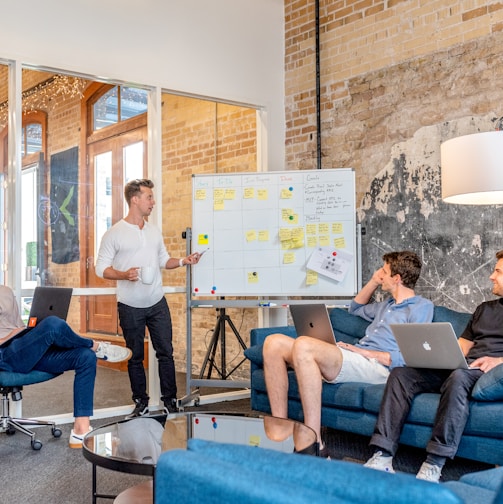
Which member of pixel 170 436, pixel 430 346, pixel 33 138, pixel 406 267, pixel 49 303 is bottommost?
pixel 170 436

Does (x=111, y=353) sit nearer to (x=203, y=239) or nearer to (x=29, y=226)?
(x=29, y=226)

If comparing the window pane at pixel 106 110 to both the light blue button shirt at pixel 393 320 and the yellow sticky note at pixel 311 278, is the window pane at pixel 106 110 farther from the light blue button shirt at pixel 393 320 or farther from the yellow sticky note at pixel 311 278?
the light blue button shirt at pixel 393 320

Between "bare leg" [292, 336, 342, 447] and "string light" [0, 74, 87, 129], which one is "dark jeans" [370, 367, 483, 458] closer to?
"bare leg" [292, 336, 342, 447]

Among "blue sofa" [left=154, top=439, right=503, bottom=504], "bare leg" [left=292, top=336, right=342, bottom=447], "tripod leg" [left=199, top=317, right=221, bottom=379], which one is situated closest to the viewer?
"blue sofa" [left=154, top=439, right=503, bottom=504]

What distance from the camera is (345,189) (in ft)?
17.1

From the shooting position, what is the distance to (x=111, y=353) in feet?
14.6

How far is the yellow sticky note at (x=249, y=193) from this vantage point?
5367mm

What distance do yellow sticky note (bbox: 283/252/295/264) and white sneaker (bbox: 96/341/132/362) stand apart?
4.70 feet

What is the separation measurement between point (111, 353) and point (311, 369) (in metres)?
1.42

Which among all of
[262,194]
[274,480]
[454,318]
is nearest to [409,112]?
[262,194]

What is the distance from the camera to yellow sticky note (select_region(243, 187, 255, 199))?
Result: 537cm

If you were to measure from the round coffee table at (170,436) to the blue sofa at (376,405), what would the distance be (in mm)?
872

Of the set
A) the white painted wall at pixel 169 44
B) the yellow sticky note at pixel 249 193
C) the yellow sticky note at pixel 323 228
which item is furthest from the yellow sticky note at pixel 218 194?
the white painted wall at pixel 169 44

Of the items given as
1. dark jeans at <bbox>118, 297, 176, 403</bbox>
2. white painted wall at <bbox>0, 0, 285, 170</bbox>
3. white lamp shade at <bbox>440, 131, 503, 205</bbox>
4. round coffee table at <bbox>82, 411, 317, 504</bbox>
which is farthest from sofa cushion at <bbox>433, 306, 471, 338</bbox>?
white painted wall at <bbox>0, 0, 285, 170</bbox>
